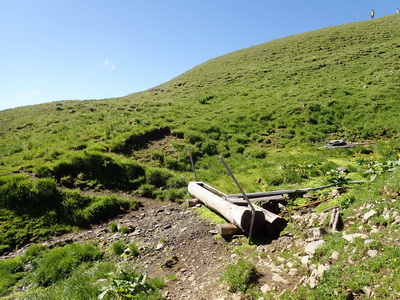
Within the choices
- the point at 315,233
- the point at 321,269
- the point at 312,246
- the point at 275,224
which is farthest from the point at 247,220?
the point at 321,269

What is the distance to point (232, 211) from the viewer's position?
8.05 m

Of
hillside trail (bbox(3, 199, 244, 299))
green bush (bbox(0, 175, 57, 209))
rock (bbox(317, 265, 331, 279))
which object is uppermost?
green bush (bbox(0, 175, 57, 209))

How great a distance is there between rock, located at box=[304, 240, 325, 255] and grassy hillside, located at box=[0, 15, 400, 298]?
5.31 m

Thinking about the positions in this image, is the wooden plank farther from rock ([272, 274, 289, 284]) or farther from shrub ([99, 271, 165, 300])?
shrub ([99, 271, 165, 300])

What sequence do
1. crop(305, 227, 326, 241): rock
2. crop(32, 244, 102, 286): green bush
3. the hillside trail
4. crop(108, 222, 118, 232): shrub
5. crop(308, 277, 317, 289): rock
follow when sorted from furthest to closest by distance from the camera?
crop(108, 222, 118, 232): shrub, crop(32, 244, 102, 286): green bush, crop(305, 227, 326, 241): rock, the hillside trail, crop(308, 277, 317, 289): rock

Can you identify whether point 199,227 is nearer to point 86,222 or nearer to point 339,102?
point 86,222

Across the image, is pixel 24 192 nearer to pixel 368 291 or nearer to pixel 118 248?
pixel 118 248

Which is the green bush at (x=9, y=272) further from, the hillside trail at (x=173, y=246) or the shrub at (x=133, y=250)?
the shrub at (x=133, y=250)

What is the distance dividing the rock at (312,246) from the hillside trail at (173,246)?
77.3 inches

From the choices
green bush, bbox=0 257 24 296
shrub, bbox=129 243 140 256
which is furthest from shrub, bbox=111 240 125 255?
green bush, bbox=0 257 24 296

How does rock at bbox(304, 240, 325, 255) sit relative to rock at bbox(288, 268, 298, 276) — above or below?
above

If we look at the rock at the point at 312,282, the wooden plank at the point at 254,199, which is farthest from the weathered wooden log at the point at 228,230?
the rock at the point at 312,282

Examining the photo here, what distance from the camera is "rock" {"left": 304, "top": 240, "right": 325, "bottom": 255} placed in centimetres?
544

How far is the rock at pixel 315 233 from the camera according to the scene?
5957mm
